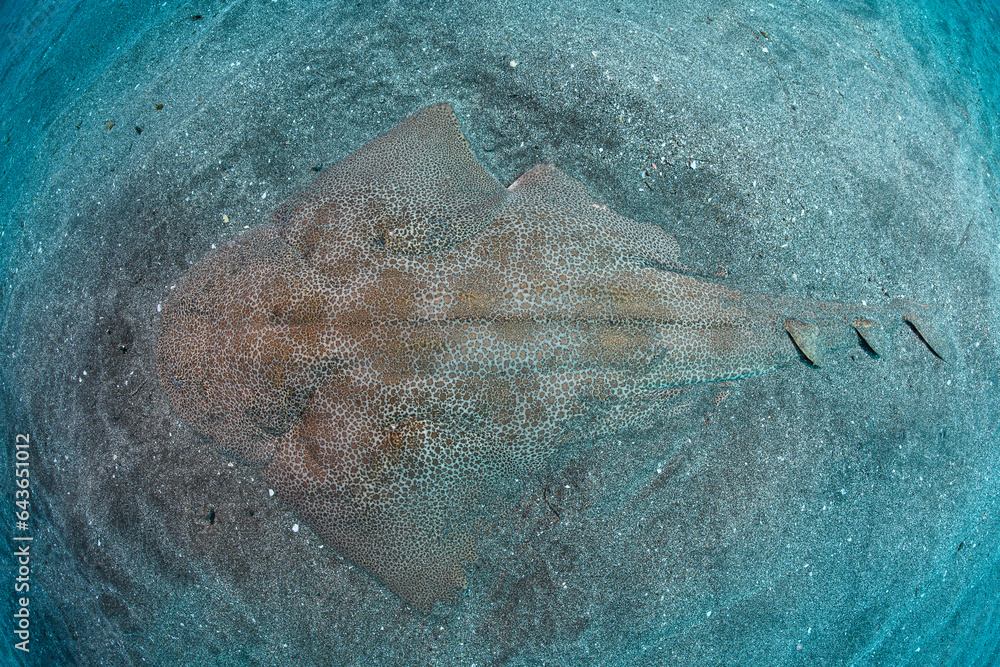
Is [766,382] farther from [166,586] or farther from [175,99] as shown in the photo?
[175,99]

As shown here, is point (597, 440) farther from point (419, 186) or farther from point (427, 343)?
point (419, 186)

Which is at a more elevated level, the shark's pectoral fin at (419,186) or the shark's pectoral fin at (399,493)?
the shark's pectoral fin at (419,186)

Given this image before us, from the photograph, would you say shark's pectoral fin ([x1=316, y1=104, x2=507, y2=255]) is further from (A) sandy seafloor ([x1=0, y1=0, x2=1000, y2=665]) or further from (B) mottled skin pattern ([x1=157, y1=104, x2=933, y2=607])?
(A) sandy seafloor ([x1=0, y1=0, x2=1000, y2=665])

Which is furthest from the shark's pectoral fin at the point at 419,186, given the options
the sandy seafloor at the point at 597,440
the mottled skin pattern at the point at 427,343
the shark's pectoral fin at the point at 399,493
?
the shark's pectoral fin at the point at 399,493

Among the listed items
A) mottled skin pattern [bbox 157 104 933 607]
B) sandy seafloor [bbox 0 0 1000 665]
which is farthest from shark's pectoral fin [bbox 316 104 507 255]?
sandy seafloor [bbox 0 0 1000 665]

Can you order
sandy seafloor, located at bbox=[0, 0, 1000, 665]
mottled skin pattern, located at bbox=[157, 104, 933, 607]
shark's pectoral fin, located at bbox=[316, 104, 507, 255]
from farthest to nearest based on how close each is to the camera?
sandy seafloor, located at bbox=[0, 0, 1000, 665] → shark's pectoral fin, located at bbox=[316, 104, 507, 255] → mottled skin pattern, located at bbox=[157, 104, 933, 607]

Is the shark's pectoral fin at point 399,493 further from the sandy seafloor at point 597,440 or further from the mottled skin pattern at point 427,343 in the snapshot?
the sandy seafloor at point 597,440

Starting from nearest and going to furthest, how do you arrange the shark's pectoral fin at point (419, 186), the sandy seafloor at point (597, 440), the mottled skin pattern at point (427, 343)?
the mottled skin pattern at point (427, 343)
the shark's pectoral fin at point (419, 186)
the sandy seafloor at point (597, 440)
